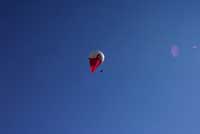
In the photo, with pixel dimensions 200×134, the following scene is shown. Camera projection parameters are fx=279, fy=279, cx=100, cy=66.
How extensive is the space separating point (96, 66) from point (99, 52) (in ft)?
4.11

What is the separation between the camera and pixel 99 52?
18.8 metres

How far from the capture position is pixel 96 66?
A: 59.2ft

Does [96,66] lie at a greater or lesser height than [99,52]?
lesser
